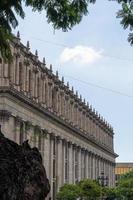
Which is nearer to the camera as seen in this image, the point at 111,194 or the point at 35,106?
the point at 35,106

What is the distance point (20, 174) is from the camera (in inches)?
287

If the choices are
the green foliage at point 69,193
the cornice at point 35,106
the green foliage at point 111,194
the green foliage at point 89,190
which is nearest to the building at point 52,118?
the cornice at point 35,106

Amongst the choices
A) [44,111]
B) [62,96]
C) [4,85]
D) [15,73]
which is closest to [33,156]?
[4,85]

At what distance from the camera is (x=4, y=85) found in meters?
Answer: 68.6

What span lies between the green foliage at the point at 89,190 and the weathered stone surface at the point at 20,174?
76.6 meters

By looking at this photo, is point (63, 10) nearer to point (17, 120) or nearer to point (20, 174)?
point (20, 174)

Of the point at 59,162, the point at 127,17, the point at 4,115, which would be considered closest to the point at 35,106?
the point at 4,115

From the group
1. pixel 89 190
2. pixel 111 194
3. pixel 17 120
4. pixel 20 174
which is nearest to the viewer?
pixel 20 174

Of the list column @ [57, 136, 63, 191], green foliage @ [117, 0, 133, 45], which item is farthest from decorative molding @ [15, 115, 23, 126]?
green foliage @ [117, 0, 133, 45]

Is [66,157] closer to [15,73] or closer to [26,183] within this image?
[15,73]

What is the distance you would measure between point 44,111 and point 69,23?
7369cm

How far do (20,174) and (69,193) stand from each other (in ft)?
248

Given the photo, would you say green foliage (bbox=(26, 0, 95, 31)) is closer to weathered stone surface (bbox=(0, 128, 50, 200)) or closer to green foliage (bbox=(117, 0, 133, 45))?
green foliage (bbox=(117, 0, 133, 45))

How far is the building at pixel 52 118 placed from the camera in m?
70.1
